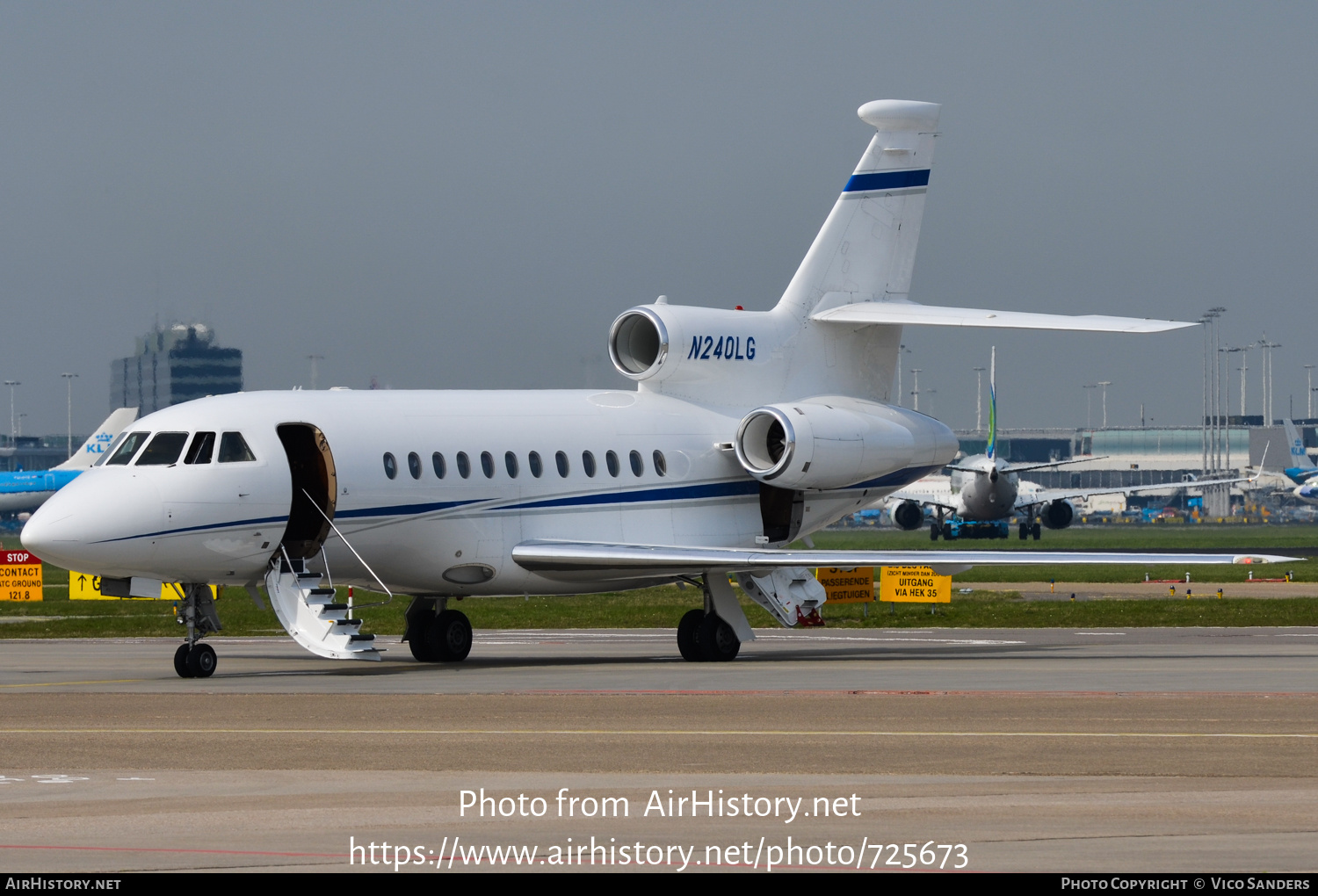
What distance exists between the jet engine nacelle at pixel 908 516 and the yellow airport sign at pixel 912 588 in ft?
241

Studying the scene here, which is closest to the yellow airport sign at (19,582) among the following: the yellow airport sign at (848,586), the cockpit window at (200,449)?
the yellow airport sign at (848,586)

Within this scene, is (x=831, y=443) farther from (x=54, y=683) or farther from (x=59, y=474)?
(x=59, y=474)

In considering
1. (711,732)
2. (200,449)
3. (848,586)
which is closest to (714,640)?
(200,449)

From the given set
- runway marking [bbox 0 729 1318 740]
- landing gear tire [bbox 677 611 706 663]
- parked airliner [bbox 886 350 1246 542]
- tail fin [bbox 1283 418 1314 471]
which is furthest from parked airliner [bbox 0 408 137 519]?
tail fin [bbox 1283 418 1314 471]

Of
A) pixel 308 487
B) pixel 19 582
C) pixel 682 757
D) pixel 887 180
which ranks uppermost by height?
pixel 887 180

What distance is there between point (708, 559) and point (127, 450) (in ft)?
29.2

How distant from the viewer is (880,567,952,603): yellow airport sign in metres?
45.2

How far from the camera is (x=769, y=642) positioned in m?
37.8

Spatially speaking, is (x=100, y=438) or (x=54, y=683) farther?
(x=100, y=438)

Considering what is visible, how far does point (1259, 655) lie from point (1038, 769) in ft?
52.7

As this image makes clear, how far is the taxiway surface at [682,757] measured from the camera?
11734 mm

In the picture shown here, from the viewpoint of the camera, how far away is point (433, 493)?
97.1ft

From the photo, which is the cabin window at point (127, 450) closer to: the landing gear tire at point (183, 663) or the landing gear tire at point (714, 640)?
the landing gear tire at point (183, 663)
